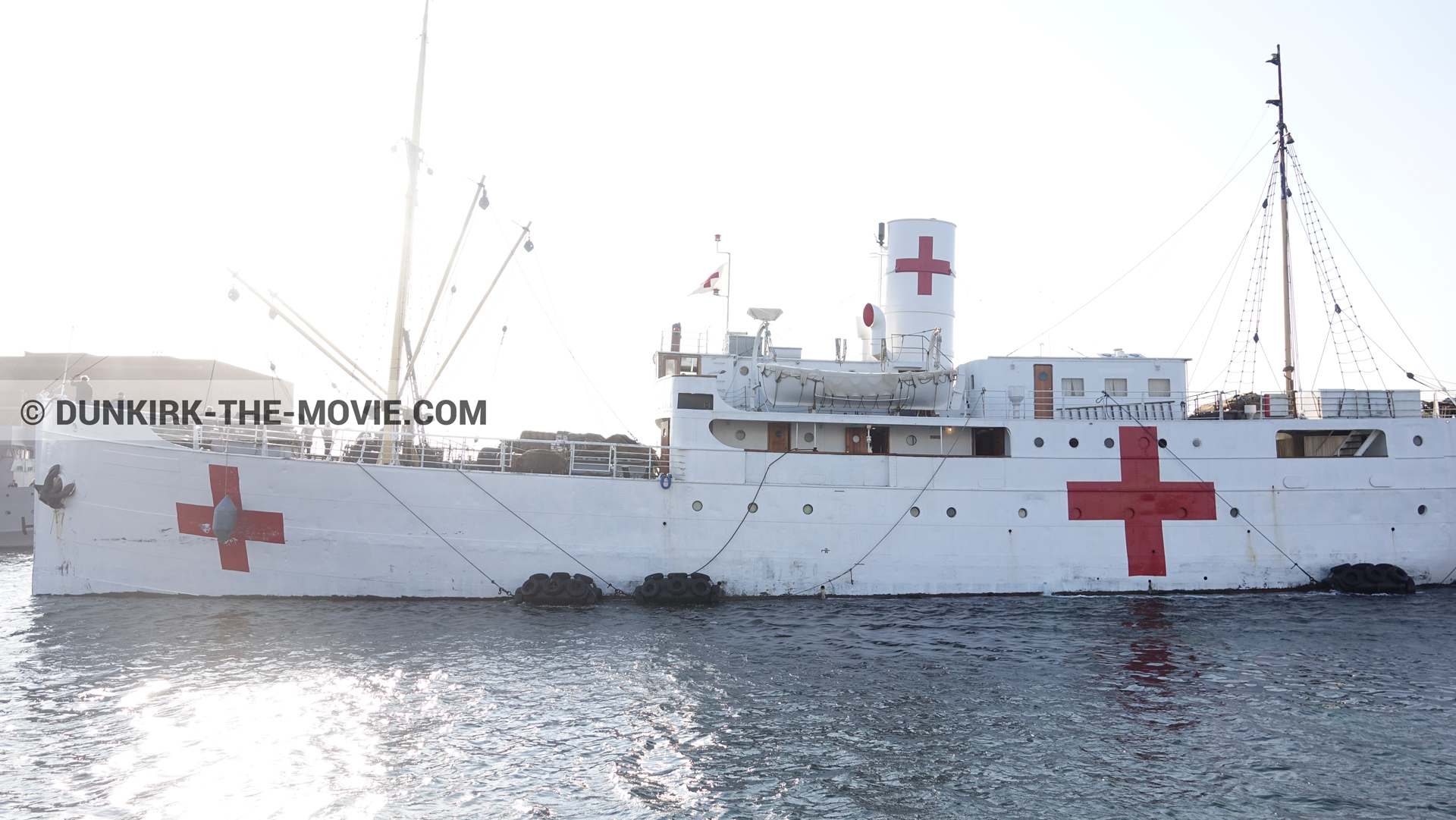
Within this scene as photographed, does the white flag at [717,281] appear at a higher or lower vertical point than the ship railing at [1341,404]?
higher

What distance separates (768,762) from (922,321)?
44.5ft

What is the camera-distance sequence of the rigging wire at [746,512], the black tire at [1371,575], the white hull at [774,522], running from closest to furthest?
the white hull at [774,522]
the rigging wire at [746,512]
the black tire at [1371,575]

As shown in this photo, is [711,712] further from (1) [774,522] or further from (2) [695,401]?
(2) [695,401]

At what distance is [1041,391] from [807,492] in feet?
20.8

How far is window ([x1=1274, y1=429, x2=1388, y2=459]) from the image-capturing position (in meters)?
18.1

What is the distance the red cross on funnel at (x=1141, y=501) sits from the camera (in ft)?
56.3

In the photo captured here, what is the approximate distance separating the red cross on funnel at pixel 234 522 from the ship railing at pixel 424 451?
0.58m

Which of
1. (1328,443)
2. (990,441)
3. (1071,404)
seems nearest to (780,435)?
(990,441)

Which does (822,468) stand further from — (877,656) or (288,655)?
(288,655)

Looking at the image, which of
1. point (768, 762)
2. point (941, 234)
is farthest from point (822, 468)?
point (768, 762)

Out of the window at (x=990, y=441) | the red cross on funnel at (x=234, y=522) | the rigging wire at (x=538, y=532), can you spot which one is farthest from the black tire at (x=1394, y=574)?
the red cross on funnel at (x=234, y=522)

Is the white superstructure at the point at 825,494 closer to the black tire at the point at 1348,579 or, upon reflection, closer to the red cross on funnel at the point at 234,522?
the red cross on funnel at the point at 234,522

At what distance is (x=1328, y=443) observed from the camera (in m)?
18.6

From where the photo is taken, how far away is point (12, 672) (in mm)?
10750
